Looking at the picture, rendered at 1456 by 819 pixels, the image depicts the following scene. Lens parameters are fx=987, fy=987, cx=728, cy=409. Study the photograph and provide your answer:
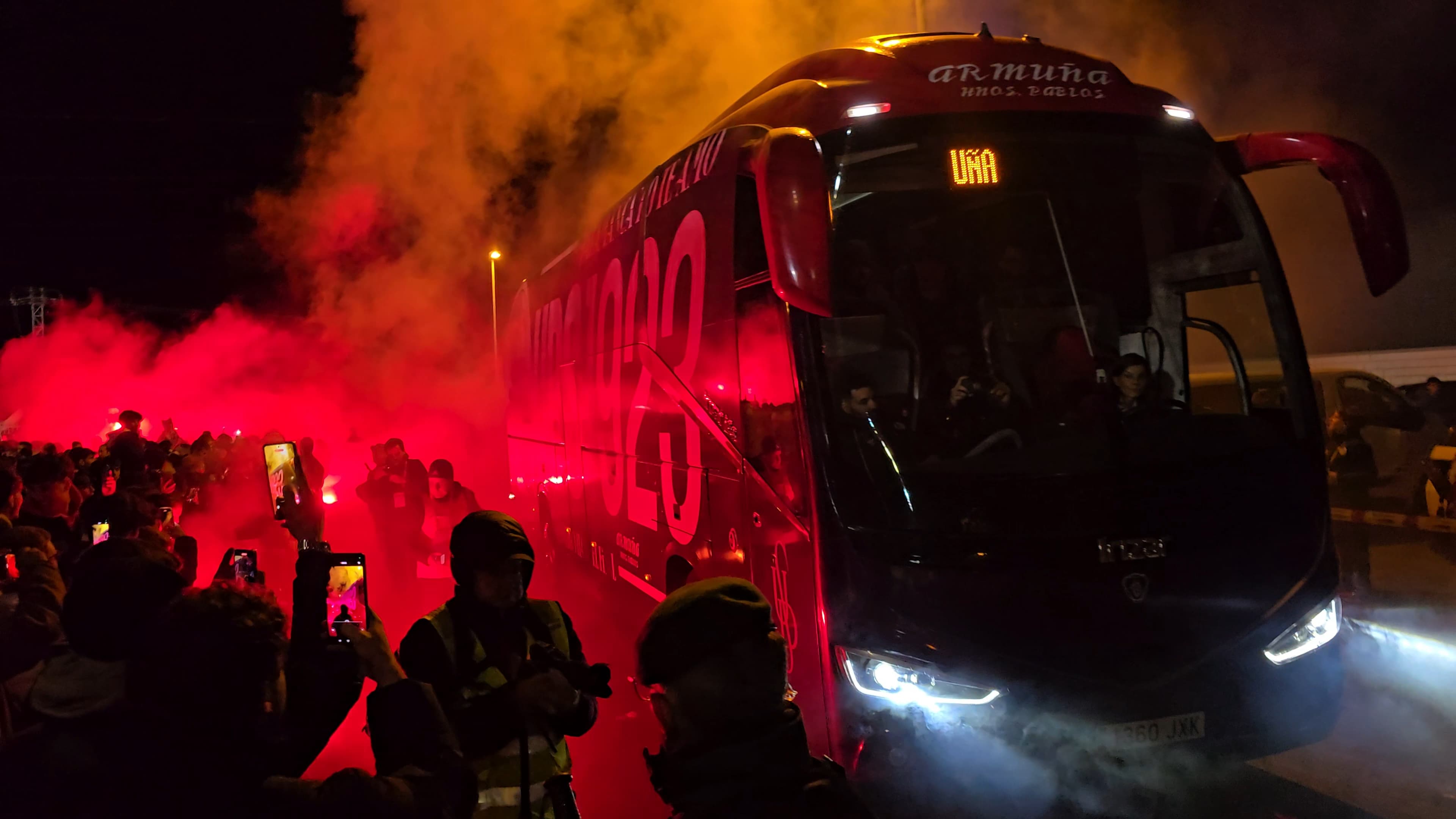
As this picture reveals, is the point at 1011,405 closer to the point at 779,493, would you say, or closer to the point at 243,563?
the point at 779,493

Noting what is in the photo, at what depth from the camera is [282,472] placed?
3.78 metres

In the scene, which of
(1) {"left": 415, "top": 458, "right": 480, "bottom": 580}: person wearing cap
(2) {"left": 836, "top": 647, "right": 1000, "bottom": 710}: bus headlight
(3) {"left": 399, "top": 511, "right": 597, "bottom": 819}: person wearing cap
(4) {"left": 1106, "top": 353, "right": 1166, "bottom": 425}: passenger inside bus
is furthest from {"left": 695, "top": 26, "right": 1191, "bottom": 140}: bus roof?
(1) {"left": 415, "top": 458, "right": 480, "bottom": 580}: person wearing cap

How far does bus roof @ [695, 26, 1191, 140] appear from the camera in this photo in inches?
158

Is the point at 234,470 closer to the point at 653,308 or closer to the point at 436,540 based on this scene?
the point at 436,540

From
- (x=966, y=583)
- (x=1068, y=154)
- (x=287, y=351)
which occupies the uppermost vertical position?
(x=287, y=351)

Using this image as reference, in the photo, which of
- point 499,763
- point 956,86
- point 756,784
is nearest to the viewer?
point 756,784

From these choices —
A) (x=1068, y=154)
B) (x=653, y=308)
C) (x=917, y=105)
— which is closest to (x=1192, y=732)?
(x=1068, y=154)

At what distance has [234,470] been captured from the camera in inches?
436

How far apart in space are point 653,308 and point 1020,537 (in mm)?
2773

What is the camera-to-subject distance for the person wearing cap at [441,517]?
9.04 meters

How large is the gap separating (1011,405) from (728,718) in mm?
2490

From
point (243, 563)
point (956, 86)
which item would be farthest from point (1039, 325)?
point (243, 563)

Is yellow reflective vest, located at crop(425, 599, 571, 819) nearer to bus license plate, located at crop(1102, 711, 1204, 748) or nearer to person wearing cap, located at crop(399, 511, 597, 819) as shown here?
person wearing cap, located at crop(399, 511, 597, 819)

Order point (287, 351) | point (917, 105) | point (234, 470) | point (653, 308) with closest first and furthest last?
1. point (917, 105)
2. point (653, 308)
3. point (234, 470)
4. point (287, 351)
